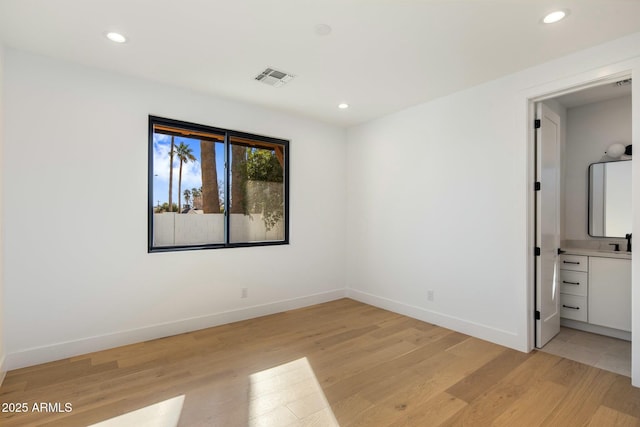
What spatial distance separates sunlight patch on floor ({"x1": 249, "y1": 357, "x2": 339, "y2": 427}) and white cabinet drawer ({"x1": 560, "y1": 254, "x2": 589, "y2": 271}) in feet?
10.5

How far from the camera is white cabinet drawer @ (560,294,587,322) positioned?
3.58 meters

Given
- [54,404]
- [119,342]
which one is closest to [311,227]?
[119,342]

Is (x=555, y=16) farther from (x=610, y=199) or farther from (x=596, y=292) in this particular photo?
(x=596, y=292)

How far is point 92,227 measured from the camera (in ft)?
10.0

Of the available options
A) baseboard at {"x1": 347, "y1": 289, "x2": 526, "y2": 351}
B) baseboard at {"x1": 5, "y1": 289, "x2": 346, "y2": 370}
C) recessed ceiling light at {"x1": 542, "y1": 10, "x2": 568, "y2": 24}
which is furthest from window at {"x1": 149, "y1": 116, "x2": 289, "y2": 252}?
recessed ceiling light at {"x1": 542, "y1": 10, "x2": 568, "y2": 24}

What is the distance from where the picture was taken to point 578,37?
2.51 meters

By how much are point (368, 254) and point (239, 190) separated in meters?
2.09

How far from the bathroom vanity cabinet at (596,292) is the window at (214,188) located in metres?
3.51

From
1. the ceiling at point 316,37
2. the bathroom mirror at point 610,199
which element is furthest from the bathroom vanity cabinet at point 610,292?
the ceiling at point 316,37

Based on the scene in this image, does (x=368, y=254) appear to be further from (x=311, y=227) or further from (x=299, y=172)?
(x=299, y=172)

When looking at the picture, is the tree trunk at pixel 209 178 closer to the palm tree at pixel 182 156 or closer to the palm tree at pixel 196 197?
the palm tree at pixel 196 197

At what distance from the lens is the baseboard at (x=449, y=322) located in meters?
3.15

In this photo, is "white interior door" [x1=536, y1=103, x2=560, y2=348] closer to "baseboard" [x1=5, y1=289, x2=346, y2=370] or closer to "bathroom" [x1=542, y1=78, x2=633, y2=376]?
"bathroom" [x1=542, y1=78, x2=633, y2=376]

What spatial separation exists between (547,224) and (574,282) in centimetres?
98
